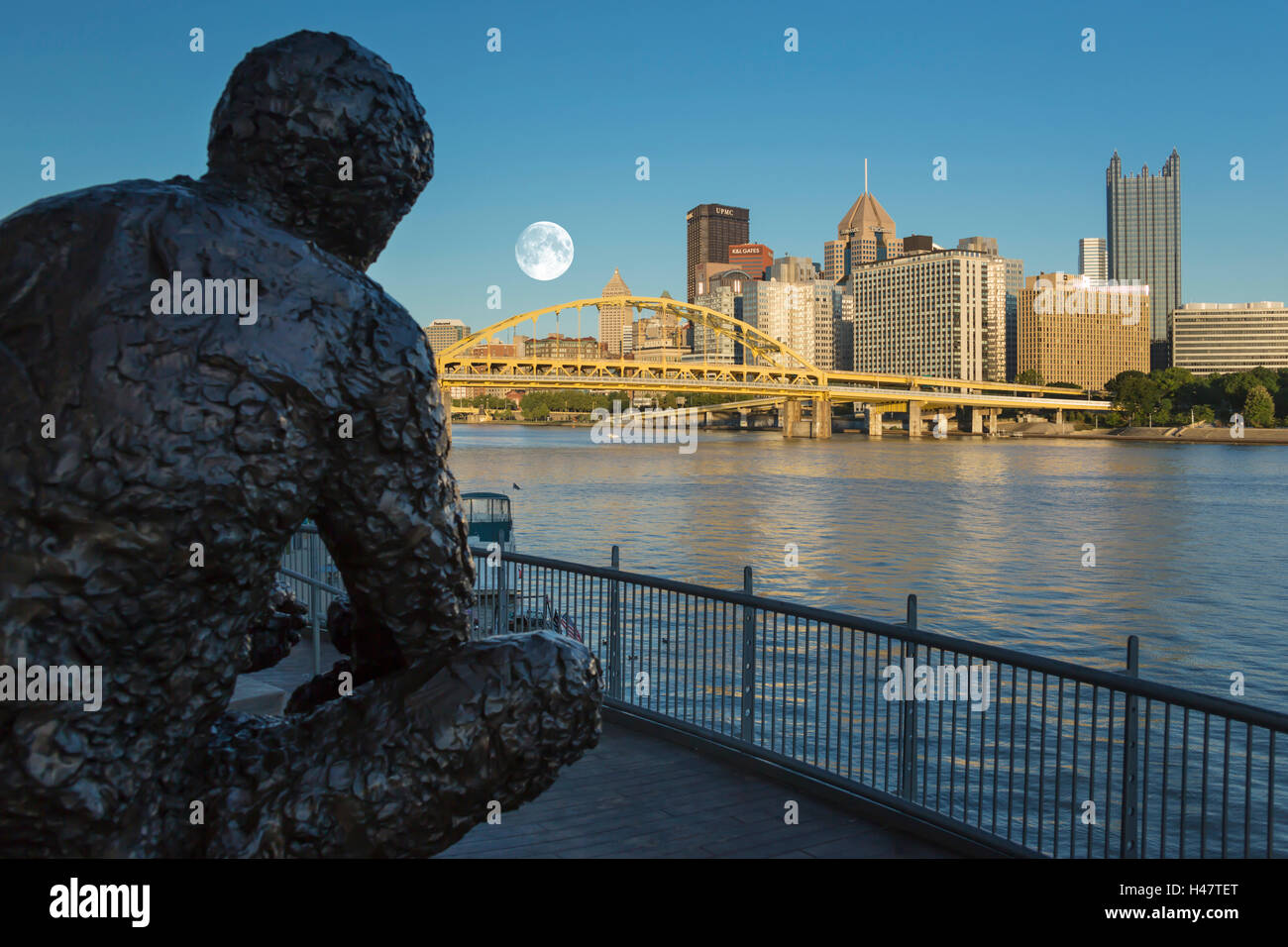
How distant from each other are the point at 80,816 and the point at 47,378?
0.73 metres

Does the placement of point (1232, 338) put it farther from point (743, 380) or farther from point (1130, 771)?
point (1130, 771)

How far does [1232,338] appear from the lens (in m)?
197

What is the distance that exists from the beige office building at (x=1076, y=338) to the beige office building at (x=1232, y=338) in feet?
46.6

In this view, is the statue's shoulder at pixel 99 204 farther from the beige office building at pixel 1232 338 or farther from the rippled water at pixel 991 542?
the beige office building at pixel 1232 338

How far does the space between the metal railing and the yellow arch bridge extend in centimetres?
6747

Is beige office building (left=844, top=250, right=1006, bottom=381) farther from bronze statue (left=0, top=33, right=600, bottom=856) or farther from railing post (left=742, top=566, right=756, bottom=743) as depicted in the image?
bronze statue (left=0, top=33, right=600, bottom=856)

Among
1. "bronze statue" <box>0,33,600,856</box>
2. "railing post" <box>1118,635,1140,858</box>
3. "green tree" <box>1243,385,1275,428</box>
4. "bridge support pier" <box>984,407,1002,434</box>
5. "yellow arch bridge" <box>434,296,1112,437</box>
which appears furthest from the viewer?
"bridge support pier" <box>984,407,1002,434</box>

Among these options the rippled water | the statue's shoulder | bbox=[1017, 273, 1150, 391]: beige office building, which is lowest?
the rippled water

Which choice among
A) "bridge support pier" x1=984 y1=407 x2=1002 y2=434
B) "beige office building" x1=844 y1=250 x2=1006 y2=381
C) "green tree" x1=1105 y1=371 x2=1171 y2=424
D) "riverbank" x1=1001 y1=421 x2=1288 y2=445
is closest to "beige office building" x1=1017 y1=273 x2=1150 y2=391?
"beige office building" x1=844 y1=250 x2=1006 y2=381

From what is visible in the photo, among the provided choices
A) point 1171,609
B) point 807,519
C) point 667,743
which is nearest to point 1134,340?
point 807,519

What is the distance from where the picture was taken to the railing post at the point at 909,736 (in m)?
5.32

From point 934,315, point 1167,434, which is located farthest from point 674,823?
point 934,315

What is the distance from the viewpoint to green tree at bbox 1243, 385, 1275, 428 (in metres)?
101
